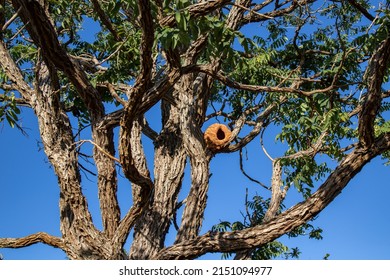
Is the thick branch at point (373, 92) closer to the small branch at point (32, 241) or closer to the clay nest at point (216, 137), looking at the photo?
the clay nest at point (216, 137)

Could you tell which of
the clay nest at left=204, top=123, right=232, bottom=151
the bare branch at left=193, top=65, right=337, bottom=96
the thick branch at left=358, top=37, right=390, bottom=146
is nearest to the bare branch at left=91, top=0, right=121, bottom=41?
the bare branch at left=193, top=65, right=337, bottom=96

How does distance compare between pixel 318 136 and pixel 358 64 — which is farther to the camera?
pixel 358 64

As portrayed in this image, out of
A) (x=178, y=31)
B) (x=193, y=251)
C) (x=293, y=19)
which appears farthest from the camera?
(x=293, y=19)

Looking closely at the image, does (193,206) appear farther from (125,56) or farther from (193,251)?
(125,56)

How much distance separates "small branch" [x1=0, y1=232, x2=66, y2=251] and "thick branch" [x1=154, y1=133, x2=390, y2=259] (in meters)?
2.16

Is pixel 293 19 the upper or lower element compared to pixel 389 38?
upper

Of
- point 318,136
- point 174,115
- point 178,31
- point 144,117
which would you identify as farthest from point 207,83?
point 178,31

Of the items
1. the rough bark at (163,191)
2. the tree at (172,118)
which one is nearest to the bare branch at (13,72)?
the tree at (172,118)

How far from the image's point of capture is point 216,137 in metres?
8.59

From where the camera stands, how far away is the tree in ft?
20.1

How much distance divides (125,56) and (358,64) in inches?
169

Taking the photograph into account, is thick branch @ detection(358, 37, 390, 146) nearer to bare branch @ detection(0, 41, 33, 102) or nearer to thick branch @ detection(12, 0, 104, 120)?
thick branch @ detection(12, 0, 104, 120)

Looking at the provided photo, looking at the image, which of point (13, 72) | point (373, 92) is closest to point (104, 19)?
point (13, 72)

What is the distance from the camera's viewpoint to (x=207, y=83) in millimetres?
8789
